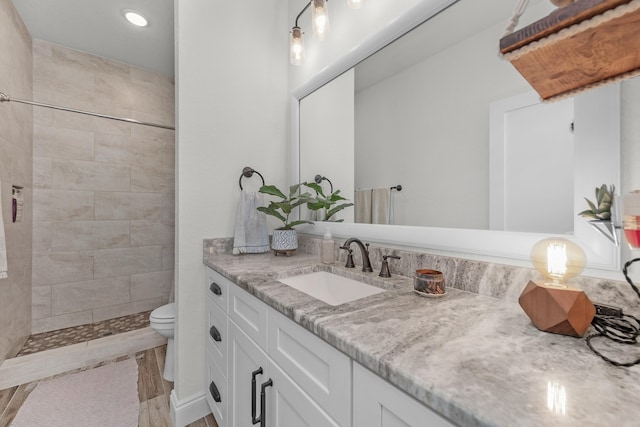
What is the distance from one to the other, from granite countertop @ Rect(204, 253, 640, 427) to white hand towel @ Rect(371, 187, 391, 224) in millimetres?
483

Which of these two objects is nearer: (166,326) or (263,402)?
(263,402)

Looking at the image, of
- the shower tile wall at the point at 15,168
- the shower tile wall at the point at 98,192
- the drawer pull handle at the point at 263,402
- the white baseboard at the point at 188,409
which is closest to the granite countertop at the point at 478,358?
the drawer pull handle at the point at 263,402

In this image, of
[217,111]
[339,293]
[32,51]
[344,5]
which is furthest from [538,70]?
[32,51]

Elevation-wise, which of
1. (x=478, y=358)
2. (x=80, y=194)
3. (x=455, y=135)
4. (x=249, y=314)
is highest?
(x=455, y=135)

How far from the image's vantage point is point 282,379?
0.74 meters

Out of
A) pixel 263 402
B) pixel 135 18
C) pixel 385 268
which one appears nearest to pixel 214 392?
pixel 263 402

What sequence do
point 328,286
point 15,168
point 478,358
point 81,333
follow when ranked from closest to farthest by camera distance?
point 478,358 < point 328,286 < point 15,168 < point 81,333

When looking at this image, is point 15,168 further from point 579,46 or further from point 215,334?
point 579,46

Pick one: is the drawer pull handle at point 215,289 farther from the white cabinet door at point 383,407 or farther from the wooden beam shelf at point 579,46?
the wooden beam shelf at point 579,46

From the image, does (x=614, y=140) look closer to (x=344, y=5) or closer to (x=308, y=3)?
(x=344, y=5)

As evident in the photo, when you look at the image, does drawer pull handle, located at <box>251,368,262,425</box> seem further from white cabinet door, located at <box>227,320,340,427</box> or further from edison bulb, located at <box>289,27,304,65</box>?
edison bulb, located at <box>289,27,304,65</box>

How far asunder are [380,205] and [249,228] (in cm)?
77

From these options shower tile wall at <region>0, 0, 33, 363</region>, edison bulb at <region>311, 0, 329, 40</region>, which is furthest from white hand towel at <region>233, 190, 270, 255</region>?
shower tile wall at <region>0, 0, 33, 363</region>

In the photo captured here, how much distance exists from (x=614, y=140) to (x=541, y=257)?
32cm
